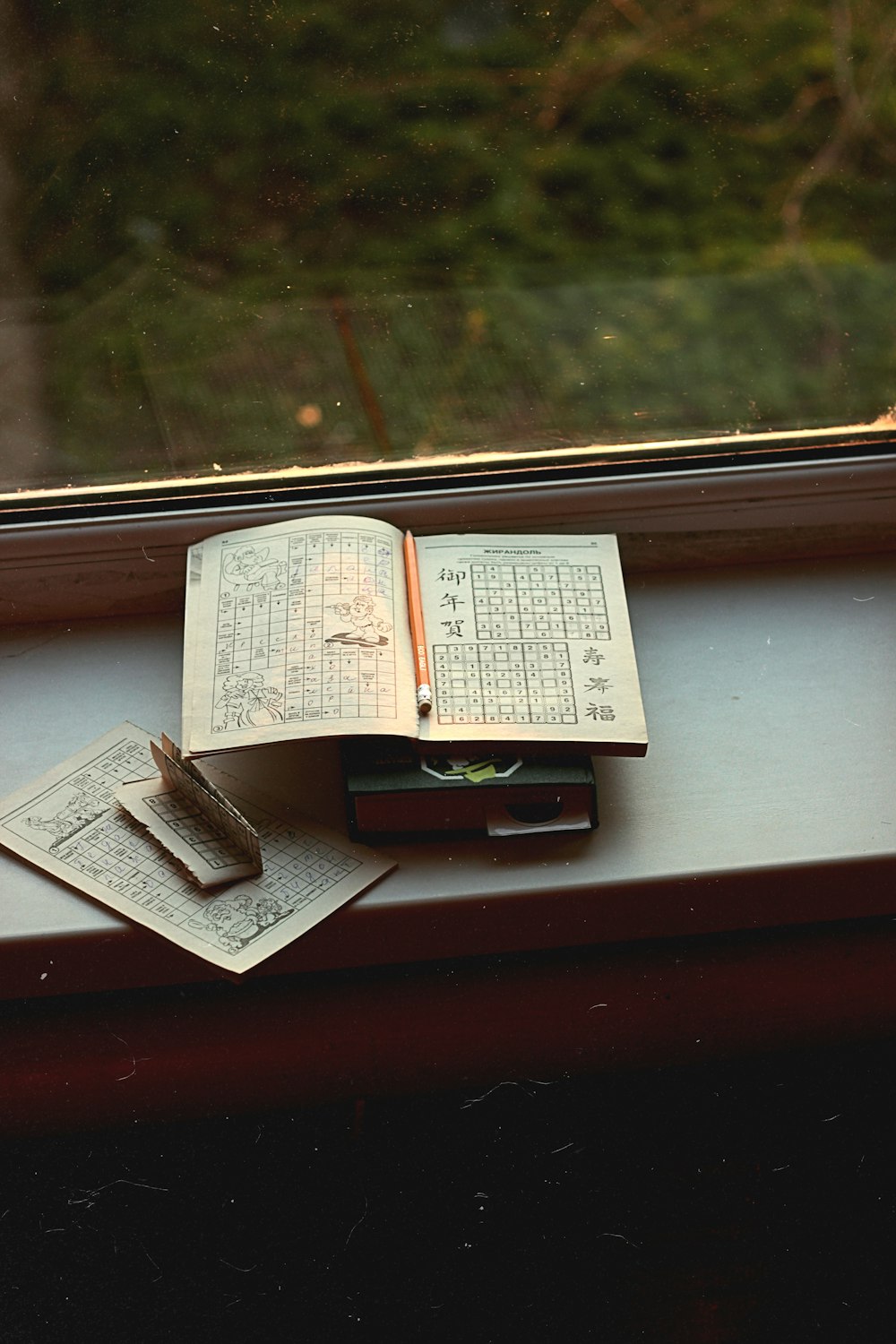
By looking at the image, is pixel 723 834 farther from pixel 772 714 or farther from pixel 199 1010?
pixel 199 1010

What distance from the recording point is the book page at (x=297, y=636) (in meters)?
0.93

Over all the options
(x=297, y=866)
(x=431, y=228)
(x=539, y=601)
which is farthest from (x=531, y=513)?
(x=297, y=866)

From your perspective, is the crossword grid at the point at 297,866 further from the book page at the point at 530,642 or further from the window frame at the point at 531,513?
the window frame at the point at 531,513

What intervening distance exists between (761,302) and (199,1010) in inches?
30.1

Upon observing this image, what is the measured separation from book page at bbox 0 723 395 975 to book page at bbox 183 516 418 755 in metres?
0.09

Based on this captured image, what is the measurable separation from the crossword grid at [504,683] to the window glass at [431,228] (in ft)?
0.72

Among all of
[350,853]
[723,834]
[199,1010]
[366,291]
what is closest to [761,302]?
[366,291]

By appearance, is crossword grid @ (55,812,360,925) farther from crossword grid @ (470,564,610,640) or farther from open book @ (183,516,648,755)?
crossword grid @ (470,564,610,640)

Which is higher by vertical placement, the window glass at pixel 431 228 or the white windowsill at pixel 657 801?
the window glass at pixel 431 228

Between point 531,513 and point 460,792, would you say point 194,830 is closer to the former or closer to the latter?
point 460,792

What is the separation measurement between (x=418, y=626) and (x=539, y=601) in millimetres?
113

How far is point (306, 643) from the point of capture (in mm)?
971

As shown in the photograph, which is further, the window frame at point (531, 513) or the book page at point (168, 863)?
the window frame at point (531, 513)

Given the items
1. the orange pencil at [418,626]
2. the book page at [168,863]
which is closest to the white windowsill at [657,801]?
the book page at [168,863]
